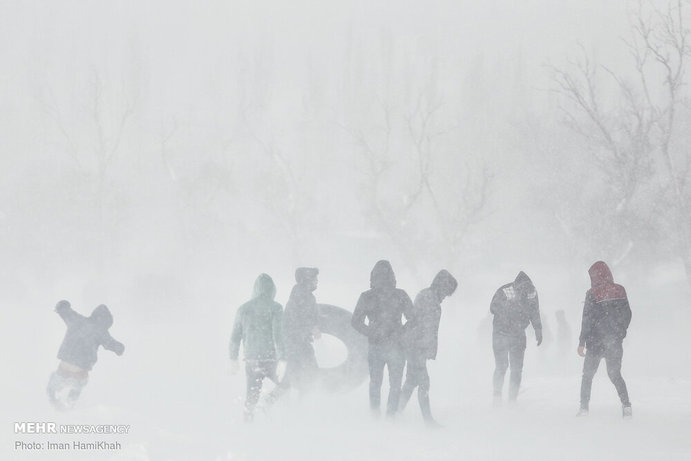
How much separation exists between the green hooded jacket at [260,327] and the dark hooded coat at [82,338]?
69.1 inches

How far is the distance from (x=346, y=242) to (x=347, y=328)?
34.2m

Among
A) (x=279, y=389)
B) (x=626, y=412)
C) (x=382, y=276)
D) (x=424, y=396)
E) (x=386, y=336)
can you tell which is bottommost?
(x=626, y=412)

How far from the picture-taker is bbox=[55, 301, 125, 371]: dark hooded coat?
862 centimetres

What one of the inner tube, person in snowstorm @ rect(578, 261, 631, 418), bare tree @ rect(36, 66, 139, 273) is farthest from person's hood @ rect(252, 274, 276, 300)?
bare tree @ rect(36, 66, 139, 273)

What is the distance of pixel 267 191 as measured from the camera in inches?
1544

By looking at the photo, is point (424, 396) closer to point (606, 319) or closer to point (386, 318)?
point (386, 318)

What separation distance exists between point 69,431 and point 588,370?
19.7 feet

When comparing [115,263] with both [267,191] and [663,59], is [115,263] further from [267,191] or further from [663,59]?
[663,59]

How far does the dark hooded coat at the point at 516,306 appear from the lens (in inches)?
364

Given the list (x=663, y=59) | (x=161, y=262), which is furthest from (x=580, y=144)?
(x=161, y=262)

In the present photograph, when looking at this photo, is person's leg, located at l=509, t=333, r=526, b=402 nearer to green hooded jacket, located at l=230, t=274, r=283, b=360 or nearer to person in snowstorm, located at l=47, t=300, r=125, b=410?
green hooded jacket, located at l=230, t=274, r=283, b=360

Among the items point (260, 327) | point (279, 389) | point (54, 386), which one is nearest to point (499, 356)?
point (279, 389)

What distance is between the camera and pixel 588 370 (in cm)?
848

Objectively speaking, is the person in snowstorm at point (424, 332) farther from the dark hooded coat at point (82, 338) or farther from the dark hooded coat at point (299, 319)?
the dark hooded coat at point (82, 338)
